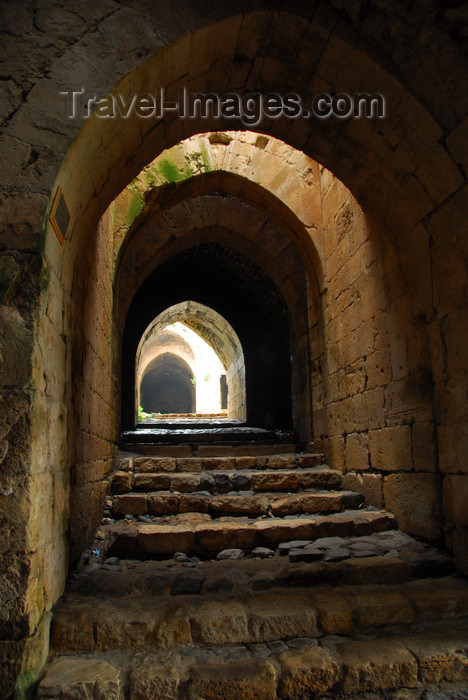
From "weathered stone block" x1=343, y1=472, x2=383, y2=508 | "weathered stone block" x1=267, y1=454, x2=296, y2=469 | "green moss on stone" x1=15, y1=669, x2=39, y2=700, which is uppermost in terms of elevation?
"weathered stone block" x1=267, y1=454, x2=296, y2=469

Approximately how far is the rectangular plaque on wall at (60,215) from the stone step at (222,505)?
2.48 meters

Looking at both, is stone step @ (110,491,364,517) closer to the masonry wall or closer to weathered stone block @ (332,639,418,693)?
the masonry wall

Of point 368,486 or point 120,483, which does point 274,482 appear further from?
point 120,483

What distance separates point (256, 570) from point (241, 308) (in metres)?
7.06

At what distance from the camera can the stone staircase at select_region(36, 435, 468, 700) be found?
6.16 feet

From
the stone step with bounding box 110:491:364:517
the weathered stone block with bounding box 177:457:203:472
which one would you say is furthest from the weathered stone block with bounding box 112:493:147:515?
the weathered stone block with bounding box 177:457:203:472

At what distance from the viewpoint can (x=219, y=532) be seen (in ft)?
10.4

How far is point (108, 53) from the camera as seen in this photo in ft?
6.40

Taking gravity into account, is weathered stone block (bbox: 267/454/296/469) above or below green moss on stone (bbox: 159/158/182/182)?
below

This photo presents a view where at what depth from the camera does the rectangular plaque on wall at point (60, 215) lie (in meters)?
1.89

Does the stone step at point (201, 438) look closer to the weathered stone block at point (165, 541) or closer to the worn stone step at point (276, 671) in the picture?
the weathered stone block at point (165, 541)

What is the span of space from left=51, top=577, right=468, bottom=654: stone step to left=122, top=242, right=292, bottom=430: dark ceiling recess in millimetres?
5894

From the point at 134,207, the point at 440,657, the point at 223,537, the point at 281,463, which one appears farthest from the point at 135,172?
the point at 281,463

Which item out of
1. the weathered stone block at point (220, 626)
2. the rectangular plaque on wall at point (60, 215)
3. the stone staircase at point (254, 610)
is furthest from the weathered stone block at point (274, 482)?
the rectangular plaque on wall at point (60, 215)
